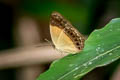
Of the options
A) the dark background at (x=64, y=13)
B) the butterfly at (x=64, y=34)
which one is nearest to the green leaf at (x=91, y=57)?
the butterfly at (x=64, y=34)

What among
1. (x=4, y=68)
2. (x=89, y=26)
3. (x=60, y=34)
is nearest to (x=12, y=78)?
(x=4, y=68)

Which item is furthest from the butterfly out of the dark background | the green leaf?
the dark background

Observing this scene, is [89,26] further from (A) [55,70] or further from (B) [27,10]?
(A) [55,70]

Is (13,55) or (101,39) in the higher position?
(101,39)

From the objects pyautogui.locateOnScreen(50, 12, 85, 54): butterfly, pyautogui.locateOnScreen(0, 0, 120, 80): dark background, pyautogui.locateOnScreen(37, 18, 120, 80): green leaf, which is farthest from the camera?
pyautogui.locateOnScreen(0, 0, 120, 80): dark background

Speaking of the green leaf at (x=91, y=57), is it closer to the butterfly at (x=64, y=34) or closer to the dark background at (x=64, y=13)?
the butterfly at (x=64, y=34)

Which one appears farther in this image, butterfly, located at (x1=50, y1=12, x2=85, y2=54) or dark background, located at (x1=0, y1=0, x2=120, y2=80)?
dark background, located at (x1=0, y1=0, x2=120, y2=80)

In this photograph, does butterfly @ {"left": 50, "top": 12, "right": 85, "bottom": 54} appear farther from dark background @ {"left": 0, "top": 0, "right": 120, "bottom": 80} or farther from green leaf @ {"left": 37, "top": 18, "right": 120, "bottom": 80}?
dark background @ {"left": 0, "top": 0, "right": 120, "bottom": 80}
